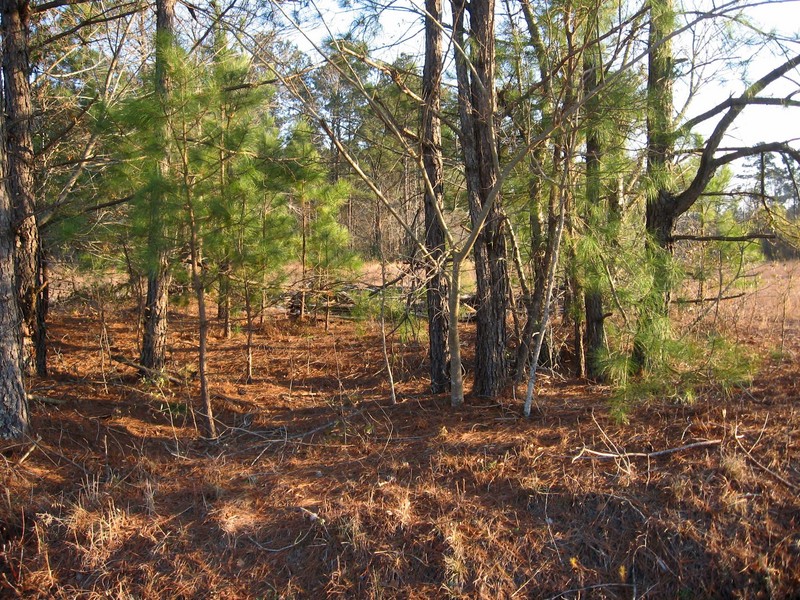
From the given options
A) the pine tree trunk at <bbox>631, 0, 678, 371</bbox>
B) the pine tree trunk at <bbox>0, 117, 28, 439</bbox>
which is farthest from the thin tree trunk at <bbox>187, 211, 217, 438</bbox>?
the pine tree trunk at <bbox>631, 0, 678, 371</bbox>

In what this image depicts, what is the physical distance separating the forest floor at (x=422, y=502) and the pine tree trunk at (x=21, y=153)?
4.54ft

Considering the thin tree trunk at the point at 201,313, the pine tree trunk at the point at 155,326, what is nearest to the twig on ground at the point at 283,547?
the thin tree trunk at the point at 201,313

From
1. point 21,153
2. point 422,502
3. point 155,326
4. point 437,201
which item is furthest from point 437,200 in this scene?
point 21,153

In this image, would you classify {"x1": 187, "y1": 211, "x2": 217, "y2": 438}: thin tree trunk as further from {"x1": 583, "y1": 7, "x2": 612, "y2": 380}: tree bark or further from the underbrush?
{"x1": 583, "y1": 7, "x2": 612, "y2": 380}: tree bark

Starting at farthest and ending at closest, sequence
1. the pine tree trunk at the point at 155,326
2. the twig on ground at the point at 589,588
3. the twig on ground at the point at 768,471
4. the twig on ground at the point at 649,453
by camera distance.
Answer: the pine tree trunk at the point at 155,326 < the twig on ground at the point at 649,453 < the twig on ground at the point at 768,471 < the twig on ground at the point at 589,588

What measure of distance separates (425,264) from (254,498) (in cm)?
262

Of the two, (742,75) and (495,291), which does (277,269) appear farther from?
(742,75)

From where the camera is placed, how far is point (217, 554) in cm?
412

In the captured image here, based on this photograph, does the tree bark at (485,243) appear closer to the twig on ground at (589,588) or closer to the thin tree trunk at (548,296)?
the thin tree trunk at (548,296)

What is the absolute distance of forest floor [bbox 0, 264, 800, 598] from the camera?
3836 mm

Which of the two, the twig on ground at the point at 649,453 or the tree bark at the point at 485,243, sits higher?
the tree bark at the point at 485,243

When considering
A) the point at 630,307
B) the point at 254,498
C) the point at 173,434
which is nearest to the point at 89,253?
the point at 173,434

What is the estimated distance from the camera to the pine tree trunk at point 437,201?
246 inches

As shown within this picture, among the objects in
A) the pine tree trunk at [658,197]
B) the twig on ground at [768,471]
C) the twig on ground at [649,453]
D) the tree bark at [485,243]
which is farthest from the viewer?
the tree bark at [485,243]
